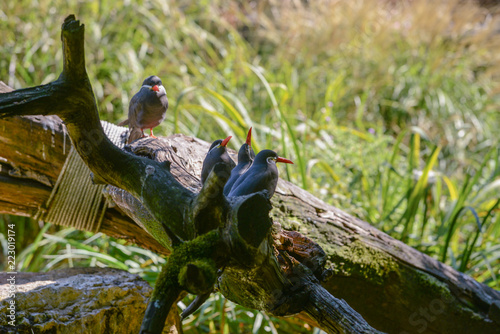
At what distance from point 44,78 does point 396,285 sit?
2604mm

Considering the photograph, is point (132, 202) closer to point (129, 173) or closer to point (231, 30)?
point (129, 173)

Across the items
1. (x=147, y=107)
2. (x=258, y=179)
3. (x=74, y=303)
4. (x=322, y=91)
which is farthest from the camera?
(x=322, y=91)

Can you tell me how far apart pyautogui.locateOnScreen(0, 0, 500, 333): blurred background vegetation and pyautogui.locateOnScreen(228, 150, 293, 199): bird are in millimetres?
775

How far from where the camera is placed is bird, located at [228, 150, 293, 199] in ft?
3.03

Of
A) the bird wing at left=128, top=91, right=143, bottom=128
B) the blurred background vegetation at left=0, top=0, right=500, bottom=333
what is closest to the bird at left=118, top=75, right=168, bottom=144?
the bird wing at left=128, top=91, right=143, bottom=128

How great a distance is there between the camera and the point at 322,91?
3461mm

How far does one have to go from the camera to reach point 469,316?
134cm

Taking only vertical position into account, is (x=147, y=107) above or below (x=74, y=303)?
above

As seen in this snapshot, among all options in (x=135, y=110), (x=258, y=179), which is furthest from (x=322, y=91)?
(x=258, y=179)

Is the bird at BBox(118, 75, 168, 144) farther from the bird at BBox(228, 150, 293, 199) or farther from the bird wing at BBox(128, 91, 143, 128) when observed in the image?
the bird at BBox(228, 150, 293, 199)

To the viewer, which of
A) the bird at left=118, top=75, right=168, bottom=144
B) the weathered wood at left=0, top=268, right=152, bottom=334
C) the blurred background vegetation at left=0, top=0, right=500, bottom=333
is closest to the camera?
the weathered wood at left=0, top=268, right=152, bottom=334

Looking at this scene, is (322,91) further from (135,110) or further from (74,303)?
(74,303)

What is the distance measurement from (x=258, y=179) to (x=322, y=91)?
2.67 meters

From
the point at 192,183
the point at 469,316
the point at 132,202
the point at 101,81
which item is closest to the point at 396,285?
the point at 469,316
